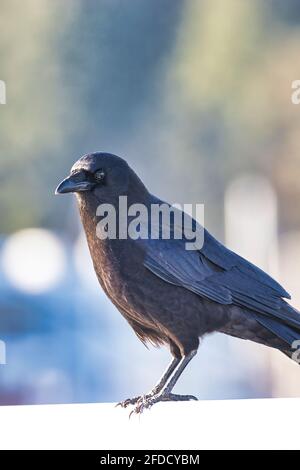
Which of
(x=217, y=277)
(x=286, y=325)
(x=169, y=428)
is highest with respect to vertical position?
(x=217, y=277)

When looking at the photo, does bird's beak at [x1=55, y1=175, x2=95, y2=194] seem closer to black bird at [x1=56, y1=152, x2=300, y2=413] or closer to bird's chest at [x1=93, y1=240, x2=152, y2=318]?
black bird at [x1=56, y1=152, x2=300, y2=413]

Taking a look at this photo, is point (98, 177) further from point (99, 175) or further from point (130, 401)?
point (130, 401)

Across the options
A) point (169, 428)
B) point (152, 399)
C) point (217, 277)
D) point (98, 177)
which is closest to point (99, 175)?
point (98, 177)

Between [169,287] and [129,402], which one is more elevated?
[169,287]

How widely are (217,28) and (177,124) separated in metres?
0.56

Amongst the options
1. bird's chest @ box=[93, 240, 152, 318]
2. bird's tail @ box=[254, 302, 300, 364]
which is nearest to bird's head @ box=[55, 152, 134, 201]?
bird's chest @ box=[93, 240, 152, 318]

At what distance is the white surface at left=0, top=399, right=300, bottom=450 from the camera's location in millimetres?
1637

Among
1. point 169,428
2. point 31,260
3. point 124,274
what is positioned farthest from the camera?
point 31,260

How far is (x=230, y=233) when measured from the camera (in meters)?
3.50

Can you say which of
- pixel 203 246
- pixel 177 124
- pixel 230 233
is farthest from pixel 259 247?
pixel 203 246

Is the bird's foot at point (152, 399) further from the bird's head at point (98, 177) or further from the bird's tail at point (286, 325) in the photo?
the bird's head at point (98, 177)

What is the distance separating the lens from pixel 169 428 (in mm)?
1651

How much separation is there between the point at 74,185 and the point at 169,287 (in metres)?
0.33

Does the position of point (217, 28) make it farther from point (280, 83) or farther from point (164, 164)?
point (164, 164)
